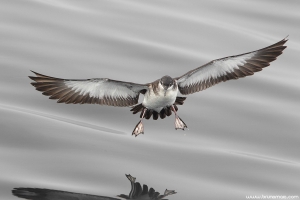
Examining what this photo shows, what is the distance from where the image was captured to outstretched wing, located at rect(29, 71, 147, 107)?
1186 cm

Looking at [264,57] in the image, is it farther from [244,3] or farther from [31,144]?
[244,3]

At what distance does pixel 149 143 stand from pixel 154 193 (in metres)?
2.13

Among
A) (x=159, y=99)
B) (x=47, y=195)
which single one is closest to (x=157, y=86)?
(x=159, y=99)

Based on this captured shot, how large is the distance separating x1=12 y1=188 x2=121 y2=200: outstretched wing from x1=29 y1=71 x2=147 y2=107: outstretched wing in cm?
179

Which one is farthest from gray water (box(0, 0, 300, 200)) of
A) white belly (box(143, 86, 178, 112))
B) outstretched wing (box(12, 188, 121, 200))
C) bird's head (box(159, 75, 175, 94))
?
bird's head (box(159, 75, 175, 94))

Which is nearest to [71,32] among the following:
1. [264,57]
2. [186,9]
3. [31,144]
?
[186,9]

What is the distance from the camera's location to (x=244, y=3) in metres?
21.3

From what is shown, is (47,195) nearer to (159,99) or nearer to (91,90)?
(91,90)

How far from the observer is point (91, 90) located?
12352 millimetres

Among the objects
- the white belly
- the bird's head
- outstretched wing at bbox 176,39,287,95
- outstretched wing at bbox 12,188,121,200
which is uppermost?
outstretched wing at bbox 176,39,287,95

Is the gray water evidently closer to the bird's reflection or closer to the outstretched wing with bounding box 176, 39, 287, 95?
the bird's reflection

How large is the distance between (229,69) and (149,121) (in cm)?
244

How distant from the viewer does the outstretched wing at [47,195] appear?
10.8 metres

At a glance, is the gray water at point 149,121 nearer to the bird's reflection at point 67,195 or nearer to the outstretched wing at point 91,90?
the bird's reflection at point 67,195
